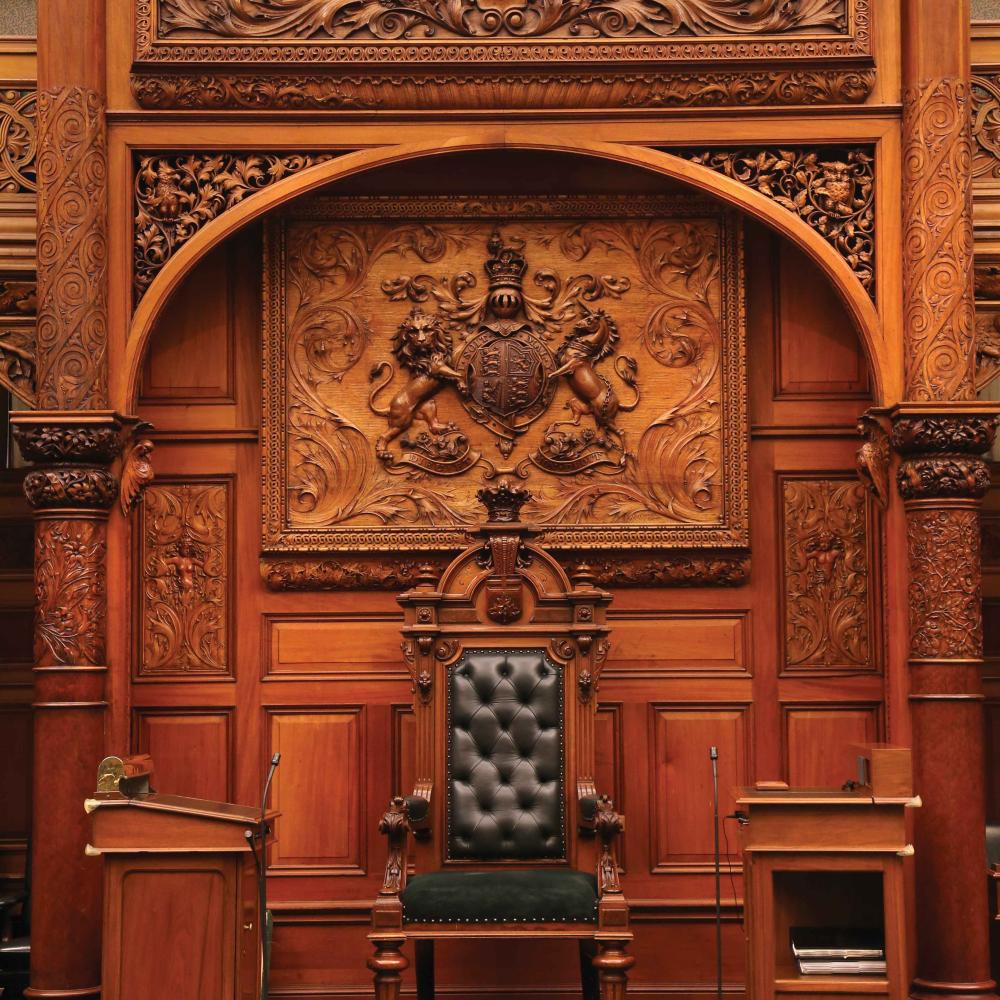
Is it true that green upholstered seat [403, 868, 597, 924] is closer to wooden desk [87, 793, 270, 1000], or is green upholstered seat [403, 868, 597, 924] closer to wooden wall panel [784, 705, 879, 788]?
wooden desk [87, 793, 270, 1000]

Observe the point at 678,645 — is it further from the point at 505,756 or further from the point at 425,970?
the point at 425,970

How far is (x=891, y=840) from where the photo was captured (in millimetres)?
4848

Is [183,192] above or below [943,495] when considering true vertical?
above

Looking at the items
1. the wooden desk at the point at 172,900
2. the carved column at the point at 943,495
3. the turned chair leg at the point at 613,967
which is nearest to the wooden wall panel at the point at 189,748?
the wooden desk at the point at 172,900

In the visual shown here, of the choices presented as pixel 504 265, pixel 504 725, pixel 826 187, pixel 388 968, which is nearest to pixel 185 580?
pixel 504 725

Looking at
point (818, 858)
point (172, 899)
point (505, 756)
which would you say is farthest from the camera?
point (505, 756)

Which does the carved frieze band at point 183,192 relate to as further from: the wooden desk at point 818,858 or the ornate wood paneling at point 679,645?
the wooden desk at point 818,858

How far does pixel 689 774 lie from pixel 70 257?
9.49 ft

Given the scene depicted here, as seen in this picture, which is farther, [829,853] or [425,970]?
[425,970]

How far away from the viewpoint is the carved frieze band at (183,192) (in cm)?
545

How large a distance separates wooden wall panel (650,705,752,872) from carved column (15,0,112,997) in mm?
2038

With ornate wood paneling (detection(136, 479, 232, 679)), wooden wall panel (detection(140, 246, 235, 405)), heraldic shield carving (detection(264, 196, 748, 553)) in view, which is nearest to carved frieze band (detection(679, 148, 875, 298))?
heraldic shield carving (detection(264, 196, 748, 553))

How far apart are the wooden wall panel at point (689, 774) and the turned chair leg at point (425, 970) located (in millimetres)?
1011

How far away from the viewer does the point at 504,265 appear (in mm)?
5961
